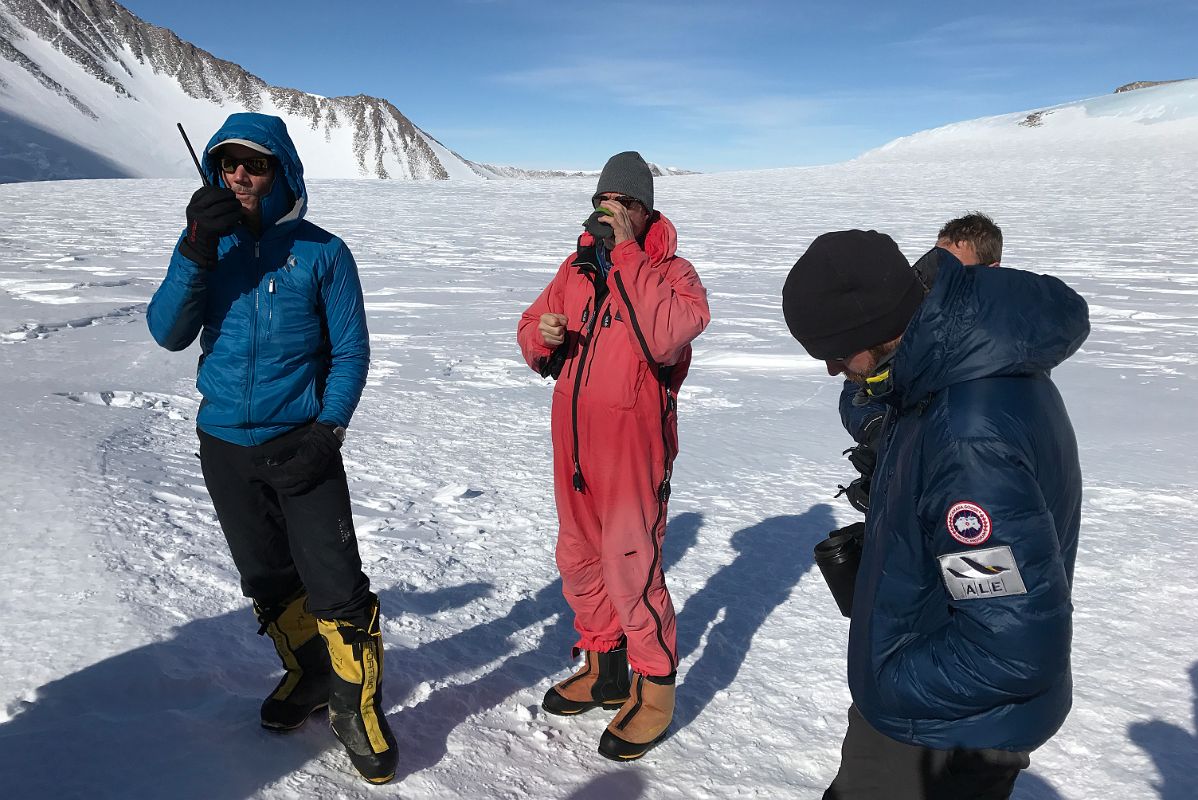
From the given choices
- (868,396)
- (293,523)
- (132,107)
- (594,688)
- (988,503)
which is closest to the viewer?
(988,503)

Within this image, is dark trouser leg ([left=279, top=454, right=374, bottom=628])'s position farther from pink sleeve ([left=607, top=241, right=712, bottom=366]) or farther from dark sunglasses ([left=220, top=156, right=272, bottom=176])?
pink sleeve ([left=607, top=241, right=712, bottom=366])

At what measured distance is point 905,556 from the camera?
138 centimetres

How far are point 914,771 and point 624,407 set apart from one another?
1.23 m

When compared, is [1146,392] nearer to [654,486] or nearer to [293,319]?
[654,486]

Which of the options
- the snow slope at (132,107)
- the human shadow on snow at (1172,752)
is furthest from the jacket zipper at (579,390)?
the snow slope at (132,107)

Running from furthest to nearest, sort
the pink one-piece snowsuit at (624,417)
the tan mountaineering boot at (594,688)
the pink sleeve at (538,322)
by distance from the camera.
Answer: the tan mountaineering boot at (594,688), the pink sleeve at (538,322), the pink one-piece snowsuit at (624,417)

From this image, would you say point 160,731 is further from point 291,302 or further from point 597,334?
point 597,334

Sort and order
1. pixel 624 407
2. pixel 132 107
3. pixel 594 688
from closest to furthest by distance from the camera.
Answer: pixel 624 407 < pixel 594 688 < pixel 132 107

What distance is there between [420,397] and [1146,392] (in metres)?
5.93

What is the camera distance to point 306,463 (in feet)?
6.97

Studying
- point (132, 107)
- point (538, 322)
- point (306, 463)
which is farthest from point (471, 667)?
point (132, 107)

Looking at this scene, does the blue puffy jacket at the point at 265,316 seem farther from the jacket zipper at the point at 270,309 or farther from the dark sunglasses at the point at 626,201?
the dark sunglasses at the point at 626,201

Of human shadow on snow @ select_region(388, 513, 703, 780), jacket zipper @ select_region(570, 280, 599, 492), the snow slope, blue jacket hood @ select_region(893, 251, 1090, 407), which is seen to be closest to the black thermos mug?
blue jacket hood @ select_region(893, 251, 1090, 407)

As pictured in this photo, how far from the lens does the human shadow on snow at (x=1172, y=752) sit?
2.38 m
